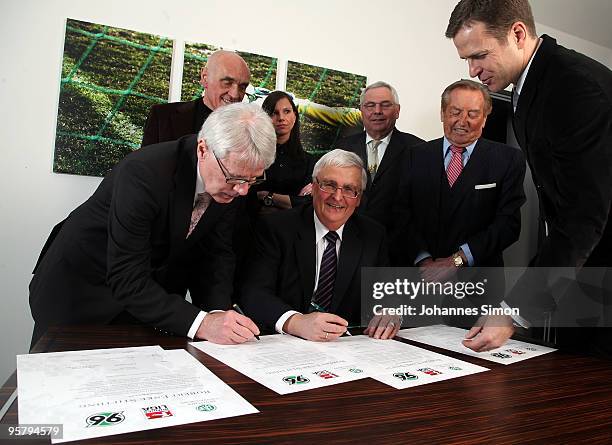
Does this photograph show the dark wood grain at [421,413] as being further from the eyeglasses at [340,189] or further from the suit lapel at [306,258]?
the eyeglasses at [340,189]

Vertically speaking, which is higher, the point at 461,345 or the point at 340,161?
the point at 340,161

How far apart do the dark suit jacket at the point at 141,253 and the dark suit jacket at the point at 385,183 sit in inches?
48.8

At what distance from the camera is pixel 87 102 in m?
2.99

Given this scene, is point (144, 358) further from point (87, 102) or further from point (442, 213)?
point (87, 102)

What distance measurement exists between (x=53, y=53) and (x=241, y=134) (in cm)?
198

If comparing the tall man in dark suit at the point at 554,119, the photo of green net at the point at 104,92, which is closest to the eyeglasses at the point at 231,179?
the tall man in dark suit at the point at 554,119

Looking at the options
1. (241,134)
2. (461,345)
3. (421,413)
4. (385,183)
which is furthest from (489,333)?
(385,183)

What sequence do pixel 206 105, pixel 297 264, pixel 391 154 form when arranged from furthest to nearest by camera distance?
pixel 391 154 → pixel 206 105 → pixel 297 264

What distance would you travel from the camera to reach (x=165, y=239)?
67.4 inches

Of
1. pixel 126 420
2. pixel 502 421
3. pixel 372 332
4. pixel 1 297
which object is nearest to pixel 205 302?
pixel 372 332

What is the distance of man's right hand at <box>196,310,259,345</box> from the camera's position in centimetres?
143

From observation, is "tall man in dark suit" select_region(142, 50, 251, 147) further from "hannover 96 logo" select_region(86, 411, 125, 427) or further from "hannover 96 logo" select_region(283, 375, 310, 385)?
"hannover 96 logo" select_region(86, 411, 125, 427)

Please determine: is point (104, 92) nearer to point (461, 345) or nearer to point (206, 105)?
Answer: point (206, 105)

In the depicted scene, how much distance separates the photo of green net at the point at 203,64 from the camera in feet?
10.8
